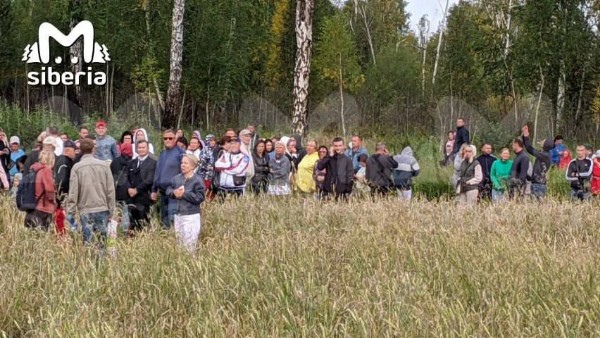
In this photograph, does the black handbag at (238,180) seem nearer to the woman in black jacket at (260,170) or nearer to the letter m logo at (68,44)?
the woman in black jacket at (260,170)

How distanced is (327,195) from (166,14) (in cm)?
1554

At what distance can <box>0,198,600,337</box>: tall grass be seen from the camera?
16.8 feet

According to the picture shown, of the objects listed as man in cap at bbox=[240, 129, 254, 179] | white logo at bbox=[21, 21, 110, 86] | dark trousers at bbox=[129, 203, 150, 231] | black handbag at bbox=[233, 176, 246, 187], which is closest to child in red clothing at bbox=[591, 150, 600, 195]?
man in cap at bbox=[240, 129, 254, 179]

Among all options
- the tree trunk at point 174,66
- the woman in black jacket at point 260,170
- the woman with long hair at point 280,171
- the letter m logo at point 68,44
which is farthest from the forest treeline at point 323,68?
the woman with long hair at point 280,171

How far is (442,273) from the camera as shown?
21.5ft

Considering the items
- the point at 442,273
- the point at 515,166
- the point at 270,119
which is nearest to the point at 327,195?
the point at 515,166

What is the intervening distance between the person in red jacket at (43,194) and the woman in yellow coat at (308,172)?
4367 mm

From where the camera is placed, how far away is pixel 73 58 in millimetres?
24406

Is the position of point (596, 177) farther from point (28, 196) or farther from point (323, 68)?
point (323, 68)

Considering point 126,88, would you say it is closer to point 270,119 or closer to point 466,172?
point 270,119

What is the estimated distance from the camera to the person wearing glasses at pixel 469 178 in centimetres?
1201

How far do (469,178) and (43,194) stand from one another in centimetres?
635

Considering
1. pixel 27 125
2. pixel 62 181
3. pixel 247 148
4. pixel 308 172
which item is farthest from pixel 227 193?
pixel 27 125

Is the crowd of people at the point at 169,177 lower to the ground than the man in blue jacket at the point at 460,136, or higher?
lower
